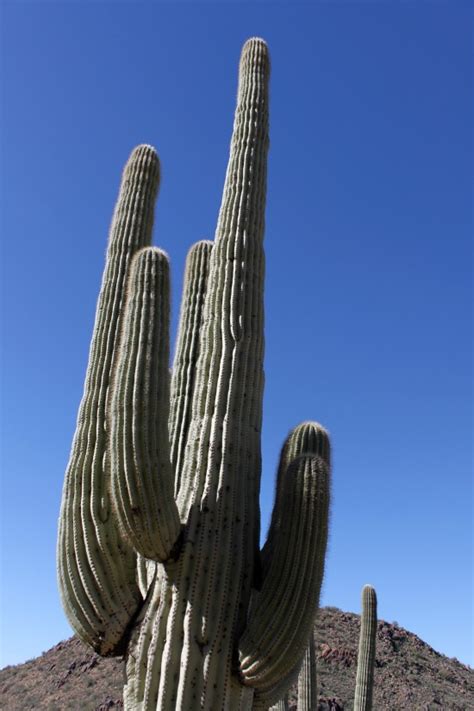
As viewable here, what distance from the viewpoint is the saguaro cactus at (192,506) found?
5.79 metres

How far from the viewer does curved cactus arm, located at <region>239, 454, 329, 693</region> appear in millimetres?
5785

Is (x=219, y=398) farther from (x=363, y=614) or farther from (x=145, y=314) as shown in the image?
(x=363, y=614)

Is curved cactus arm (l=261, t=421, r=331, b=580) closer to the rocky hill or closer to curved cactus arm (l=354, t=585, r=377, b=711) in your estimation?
curved cactus arm (l=354, t=585, r=377, b=711)

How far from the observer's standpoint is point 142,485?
579 centimetres

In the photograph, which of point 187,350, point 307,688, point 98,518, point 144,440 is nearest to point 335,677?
point 307,688

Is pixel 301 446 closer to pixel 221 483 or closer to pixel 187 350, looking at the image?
pixel 221 483

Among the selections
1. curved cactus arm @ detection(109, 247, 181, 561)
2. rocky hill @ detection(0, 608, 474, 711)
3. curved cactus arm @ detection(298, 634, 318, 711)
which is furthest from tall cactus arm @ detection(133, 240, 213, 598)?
rocky hill @ detection(0, 608, 474, 711)

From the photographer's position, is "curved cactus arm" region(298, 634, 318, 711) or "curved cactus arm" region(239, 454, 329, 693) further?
"curved cactus arm" region(298, 634, 318, 711)

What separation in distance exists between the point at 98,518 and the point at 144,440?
1.05 m

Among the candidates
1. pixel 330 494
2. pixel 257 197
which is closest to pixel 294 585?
pixel 330 494

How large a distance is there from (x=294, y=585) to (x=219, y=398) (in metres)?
1.62

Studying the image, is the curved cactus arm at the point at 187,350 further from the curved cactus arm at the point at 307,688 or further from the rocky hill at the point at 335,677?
the rocky hill at the point at 335,677

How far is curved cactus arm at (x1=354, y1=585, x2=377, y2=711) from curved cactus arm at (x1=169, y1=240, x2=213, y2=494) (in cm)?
875

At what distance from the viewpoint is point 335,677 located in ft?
91.2
